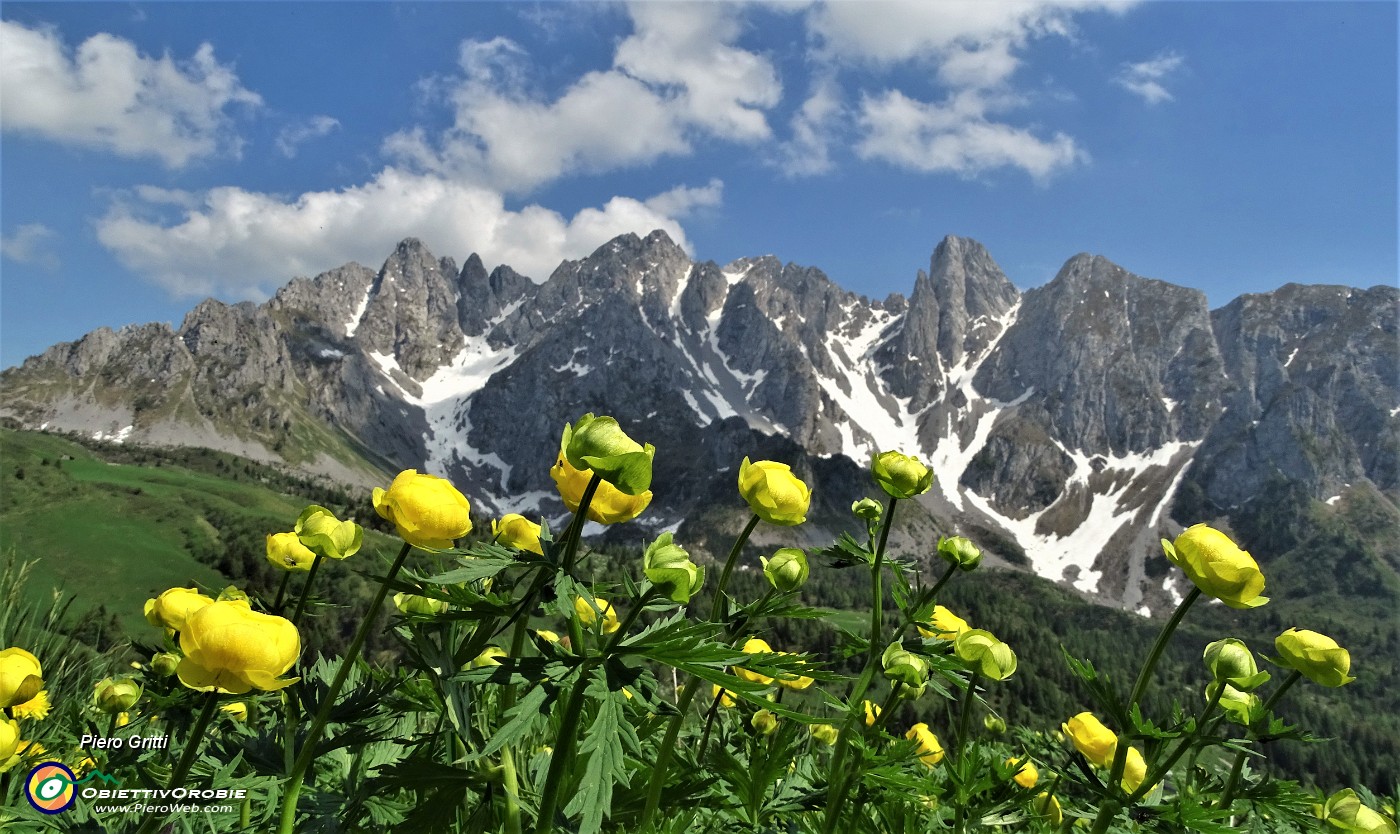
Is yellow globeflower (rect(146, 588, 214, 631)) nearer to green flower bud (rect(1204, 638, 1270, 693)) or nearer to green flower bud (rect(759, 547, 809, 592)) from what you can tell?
green flower bud (rect(759, 547, 809, 592))

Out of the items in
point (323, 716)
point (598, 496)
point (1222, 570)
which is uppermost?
point (1222, 570)

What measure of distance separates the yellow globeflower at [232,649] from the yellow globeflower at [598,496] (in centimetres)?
55

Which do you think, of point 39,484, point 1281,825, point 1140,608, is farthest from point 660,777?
point 1140,608

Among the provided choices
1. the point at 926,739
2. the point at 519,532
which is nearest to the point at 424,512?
the point at 519,532

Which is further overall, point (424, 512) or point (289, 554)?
point (289, 554)

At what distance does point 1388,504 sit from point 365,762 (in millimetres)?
219963

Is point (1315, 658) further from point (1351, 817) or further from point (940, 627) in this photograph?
point (940, 627)

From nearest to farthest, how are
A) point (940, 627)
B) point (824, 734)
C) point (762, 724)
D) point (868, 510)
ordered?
1. point (940, 627)
2. point (868, 510)
3. point (762, 724)
4. point (824, 734)

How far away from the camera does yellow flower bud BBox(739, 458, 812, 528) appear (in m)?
1.67

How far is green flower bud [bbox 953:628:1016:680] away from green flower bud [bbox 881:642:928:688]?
15 centimetres

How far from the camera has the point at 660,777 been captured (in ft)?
4.52

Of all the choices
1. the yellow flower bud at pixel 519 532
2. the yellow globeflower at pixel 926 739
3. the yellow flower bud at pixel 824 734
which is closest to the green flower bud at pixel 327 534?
the yellow flower bud at pixel 519 532

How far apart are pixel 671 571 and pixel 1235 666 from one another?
130cm

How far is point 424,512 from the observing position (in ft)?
4.21
